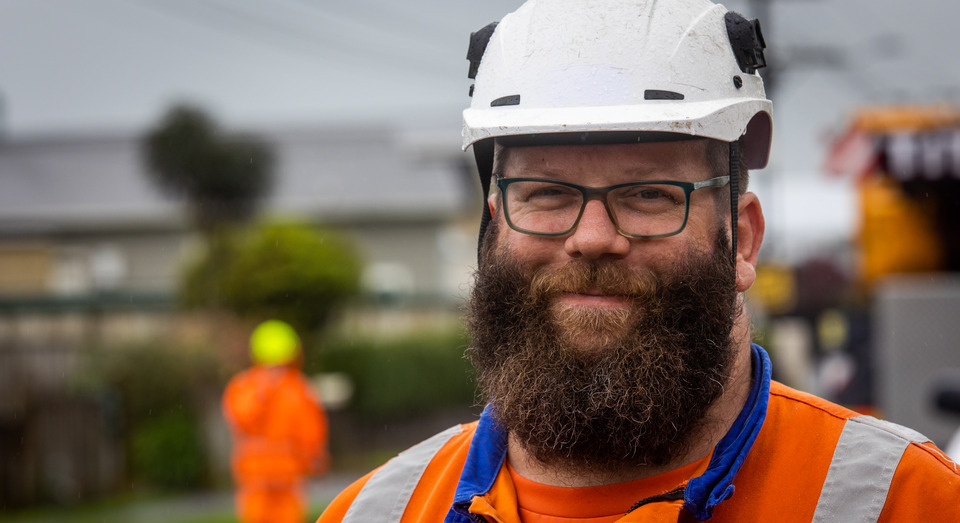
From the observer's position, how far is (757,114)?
2.34m

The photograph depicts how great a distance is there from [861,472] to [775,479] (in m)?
0.16

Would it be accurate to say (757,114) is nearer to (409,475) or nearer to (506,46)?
(506,46)

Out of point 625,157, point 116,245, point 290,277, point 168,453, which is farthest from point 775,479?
point 116,245

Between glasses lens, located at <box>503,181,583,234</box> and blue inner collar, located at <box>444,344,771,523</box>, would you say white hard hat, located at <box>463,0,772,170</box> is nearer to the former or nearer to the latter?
glasses lens, located at <box>503,181,583,234</box>

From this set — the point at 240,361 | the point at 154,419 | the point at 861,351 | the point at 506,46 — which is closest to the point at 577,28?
the point at 506,46

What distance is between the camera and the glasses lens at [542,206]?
2.09 metres

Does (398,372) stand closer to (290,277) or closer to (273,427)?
(290,277)

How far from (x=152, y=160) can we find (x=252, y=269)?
12.2m

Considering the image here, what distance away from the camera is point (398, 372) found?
16.6 metres

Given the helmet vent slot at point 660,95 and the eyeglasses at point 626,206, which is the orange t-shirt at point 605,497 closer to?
the eyeglasses at point 626,206

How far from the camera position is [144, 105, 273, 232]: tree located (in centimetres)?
2505

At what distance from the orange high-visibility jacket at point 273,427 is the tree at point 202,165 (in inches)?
646

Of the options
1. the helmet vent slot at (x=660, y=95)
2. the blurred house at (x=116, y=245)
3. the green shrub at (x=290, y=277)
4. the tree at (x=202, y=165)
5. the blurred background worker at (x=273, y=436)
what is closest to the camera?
the helmet vent slot at (x=660, y=95)

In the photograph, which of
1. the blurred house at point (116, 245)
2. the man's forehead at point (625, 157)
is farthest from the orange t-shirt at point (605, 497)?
the blurred house at point (116, 245)
